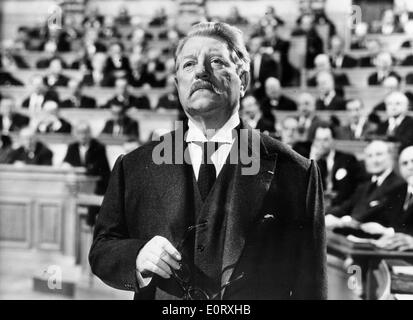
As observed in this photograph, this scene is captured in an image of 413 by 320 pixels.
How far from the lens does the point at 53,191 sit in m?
3.66

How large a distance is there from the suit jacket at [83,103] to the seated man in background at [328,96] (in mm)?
1877

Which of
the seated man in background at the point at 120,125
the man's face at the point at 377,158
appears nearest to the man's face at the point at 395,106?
the man's face at the point at 377,158

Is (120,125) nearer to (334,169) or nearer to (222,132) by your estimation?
(334,169)

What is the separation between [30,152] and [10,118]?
1075mm

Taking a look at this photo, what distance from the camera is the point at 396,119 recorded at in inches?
180

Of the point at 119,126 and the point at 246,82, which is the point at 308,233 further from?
the point at 119,126

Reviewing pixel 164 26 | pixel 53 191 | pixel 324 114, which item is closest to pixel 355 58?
pixel 324 114

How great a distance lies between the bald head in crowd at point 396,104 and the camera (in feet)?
15.1

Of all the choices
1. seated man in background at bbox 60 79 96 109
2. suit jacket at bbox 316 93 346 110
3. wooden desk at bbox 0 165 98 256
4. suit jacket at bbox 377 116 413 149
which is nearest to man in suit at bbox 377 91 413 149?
suit jacket at bbox 377 116 413 149

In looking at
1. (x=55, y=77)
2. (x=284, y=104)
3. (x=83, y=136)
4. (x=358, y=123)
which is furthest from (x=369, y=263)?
(x=55, y=77)

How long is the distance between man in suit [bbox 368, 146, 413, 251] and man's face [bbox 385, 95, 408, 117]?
1435 mm

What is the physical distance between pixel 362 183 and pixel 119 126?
2224 mm

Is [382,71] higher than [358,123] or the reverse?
higher

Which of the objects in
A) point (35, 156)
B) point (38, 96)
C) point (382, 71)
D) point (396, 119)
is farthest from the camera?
point (38, 96)
